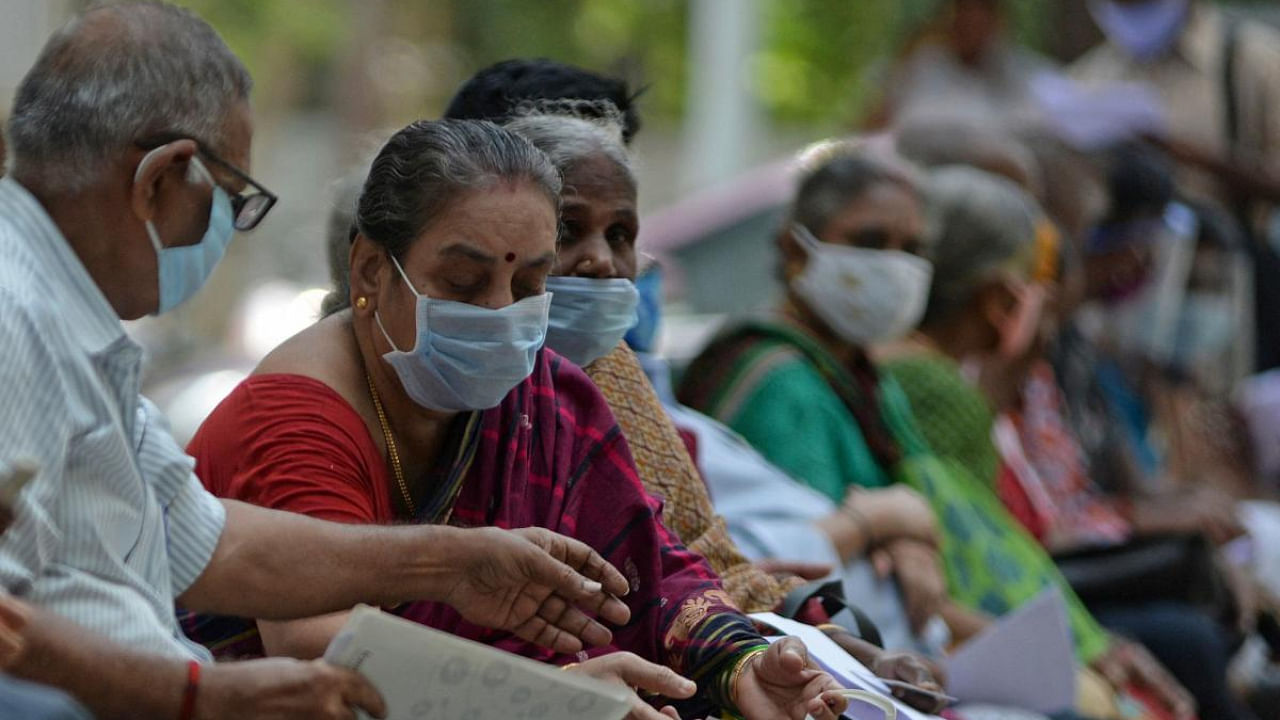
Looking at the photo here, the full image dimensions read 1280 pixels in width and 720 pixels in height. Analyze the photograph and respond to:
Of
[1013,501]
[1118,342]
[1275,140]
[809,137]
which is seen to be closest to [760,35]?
[809,137]

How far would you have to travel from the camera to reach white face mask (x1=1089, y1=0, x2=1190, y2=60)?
8500 millimetres

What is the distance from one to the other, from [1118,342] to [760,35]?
962 cm

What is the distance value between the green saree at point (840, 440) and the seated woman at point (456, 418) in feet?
5.06

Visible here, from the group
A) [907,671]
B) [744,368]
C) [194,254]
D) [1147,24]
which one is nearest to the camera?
[194,254]

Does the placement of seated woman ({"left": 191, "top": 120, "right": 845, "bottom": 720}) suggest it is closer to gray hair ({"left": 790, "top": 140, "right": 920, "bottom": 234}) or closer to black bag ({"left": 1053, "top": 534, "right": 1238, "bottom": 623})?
gray hair ({"left": 790, "top": 140, "right": 920, "bottom": 234})

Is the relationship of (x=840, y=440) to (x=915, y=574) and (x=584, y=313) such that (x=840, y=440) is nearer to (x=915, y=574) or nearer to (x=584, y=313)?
(x=915, y=574)

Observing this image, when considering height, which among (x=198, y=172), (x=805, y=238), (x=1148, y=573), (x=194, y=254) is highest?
(x=198, y=172)

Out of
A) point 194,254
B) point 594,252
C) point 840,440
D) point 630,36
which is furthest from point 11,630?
point 630,36

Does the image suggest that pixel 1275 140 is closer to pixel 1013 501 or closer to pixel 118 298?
pixel 1013 501

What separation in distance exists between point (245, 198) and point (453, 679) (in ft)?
2.49

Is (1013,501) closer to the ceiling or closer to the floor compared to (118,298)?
closer to the floor

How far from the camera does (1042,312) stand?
18.6ft

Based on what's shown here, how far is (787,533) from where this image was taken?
3986 mm

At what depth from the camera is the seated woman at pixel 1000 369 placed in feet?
16.8
